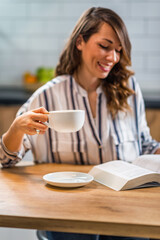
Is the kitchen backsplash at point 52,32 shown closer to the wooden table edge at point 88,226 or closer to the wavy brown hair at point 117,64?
the wavy brown hair at point 117,64

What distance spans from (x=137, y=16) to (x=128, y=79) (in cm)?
170

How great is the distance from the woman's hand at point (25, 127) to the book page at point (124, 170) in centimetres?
26

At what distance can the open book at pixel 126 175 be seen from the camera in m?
1.04

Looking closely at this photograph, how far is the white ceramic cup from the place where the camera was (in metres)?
1.04

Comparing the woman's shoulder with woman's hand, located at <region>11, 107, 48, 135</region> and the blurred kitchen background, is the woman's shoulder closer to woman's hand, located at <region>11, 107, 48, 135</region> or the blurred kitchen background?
woman's hand, located at <region>11, 107, 48, 135</region>

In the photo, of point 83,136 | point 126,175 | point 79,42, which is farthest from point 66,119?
point 79,42

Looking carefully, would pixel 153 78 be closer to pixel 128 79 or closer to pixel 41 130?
pixel 128 79

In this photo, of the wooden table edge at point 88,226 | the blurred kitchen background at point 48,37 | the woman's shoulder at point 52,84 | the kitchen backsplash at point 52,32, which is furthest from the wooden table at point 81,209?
the kitchen backsplash at point 52,32

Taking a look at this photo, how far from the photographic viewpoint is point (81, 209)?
853 millimetres

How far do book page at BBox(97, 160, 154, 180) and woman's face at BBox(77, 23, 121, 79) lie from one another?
0.51m

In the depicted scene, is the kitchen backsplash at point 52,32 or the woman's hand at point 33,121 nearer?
the woman's hand at point 33,121

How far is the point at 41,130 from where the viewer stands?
1.16 metres

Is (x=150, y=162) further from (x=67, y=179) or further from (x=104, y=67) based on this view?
(x=104, y=67)

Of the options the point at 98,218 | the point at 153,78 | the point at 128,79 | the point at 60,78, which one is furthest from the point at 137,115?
the point at 153,78
